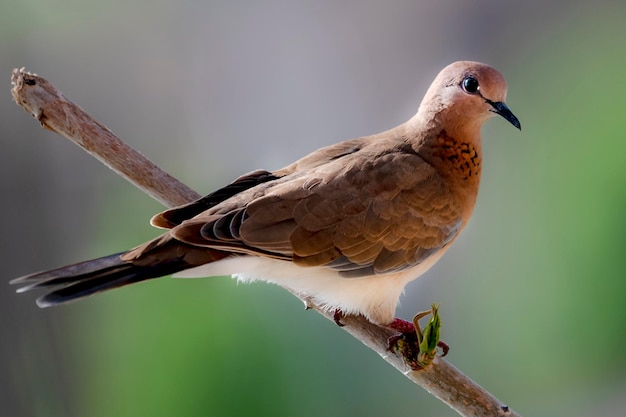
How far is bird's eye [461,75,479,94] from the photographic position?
1171mm

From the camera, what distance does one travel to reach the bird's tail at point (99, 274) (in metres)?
0.86

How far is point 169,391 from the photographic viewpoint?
6.13ft

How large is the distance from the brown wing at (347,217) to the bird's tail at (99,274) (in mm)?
50

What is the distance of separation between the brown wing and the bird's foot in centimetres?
10

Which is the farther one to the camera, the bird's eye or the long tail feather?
the bird's eye

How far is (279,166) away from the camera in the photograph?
6.72 feet

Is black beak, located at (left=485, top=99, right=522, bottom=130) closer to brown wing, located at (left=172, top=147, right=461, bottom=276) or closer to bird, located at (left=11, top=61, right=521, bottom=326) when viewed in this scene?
bird, located at (left=11, top=61, right=521, bottom=326)

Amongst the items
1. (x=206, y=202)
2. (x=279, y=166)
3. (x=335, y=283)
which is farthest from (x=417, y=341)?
(x=279, y=166)

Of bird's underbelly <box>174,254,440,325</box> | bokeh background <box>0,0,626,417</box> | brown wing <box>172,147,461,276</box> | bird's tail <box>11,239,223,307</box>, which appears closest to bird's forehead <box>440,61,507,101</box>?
brown wing <box>172,147,461,276</box>

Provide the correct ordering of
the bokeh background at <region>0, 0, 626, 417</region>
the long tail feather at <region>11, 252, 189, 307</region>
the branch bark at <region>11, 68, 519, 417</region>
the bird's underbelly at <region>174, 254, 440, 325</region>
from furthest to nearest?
the bokeh background at <region>0, 0, 626, 417</region>, the bird's underbelly at <region>174, 254, 440, 325</region>, the branch bark at <region>11, 68, 519, 417</region>, the long tail feather at <region>11, 252, 189, 307</region>

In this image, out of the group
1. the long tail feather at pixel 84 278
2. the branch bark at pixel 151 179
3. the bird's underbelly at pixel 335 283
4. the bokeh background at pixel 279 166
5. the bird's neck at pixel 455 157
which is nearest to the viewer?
the long tail feather at pixel 84 278

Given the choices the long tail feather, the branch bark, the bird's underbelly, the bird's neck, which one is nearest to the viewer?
the long tail feather

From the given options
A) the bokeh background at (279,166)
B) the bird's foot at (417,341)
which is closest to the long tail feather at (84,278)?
the bird's foot at (417,341)

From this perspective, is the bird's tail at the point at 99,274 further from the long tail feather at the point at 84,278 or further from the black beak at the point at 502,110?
the black beak at the point at 502,110
